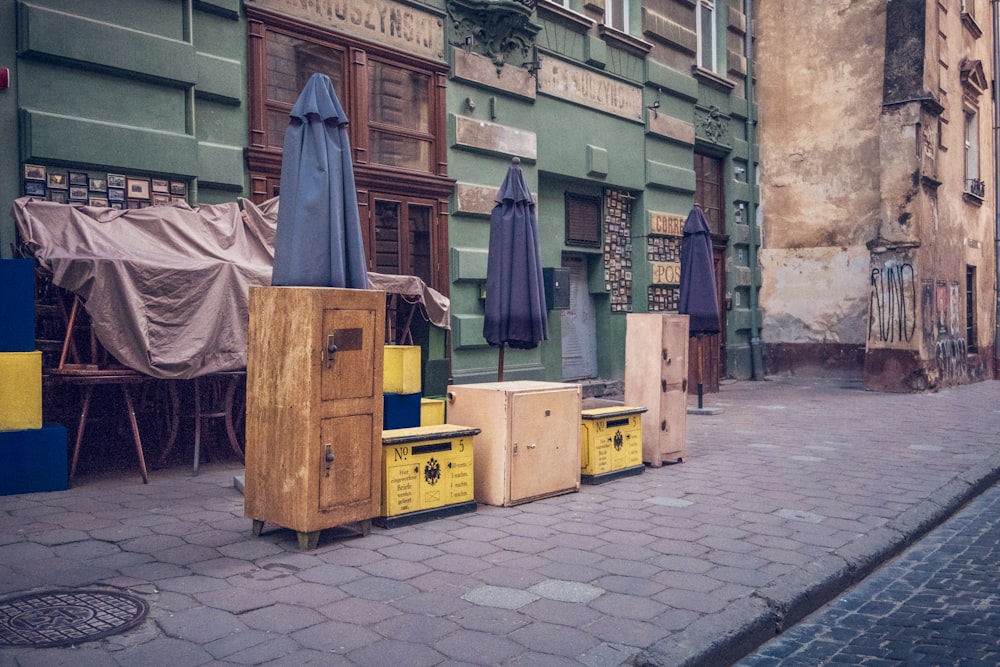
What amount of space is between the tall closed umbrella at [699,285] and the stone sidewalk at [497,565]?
11.5 ft

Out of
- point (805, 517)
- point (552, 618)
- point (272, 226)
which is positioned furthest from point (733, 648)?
point (272, 226)

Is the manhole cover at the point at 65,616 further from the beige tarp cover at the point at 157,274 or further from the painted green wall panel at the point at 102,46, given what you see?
the painted green wall panel at the point at 102,46

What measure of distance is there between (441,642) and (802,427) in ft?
25.2

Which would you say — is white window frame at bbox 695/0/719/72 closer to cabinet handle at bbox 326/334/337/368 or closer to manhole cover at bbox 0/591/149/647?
cabinet handle at bbox 326/334/337/368

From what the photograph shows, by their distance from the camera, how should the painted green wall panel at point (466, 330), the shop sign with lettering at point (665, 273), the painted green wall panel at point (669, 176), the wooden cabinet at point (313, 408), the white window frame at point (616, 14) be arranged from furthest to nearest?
the shop sign with lettering at point (665, 273) < the painted green wall panel at point (669, 176) < the white window frame at point (616, 14) < the painted green wall panel at point (466, 330) < the wooden cabinet at point (313, 408)

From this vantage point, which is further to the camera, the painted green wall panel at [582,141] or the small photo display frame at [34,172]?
the painted green wall panel at [582,141]

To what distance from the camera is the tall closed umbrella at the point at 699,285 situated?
35.9 ft

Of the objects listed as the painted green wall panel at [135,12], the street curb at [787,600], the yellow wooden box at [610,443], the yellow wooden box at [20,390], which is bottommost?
the street curb at [787,600]

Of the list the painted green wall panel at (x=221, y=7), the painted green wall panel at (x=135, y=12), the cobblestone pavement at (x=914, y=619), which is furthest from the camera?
the painted green wall panel at (x=221, y=7)

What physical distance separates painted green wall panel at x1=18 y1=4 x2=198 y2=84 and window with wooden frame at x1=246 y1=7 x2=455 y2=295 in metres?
0.86

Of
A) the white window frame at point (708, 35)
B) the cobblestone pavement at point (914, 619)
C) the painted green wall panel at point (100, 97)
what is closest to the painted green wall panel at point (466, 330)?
the painted green wall panel at point (100, 97)

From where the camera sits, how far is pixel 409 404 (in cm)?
743

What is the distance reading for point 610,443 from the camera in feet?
23.0

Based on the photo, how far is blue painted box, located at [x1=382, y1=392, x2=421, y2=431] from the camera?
7.30 meters
